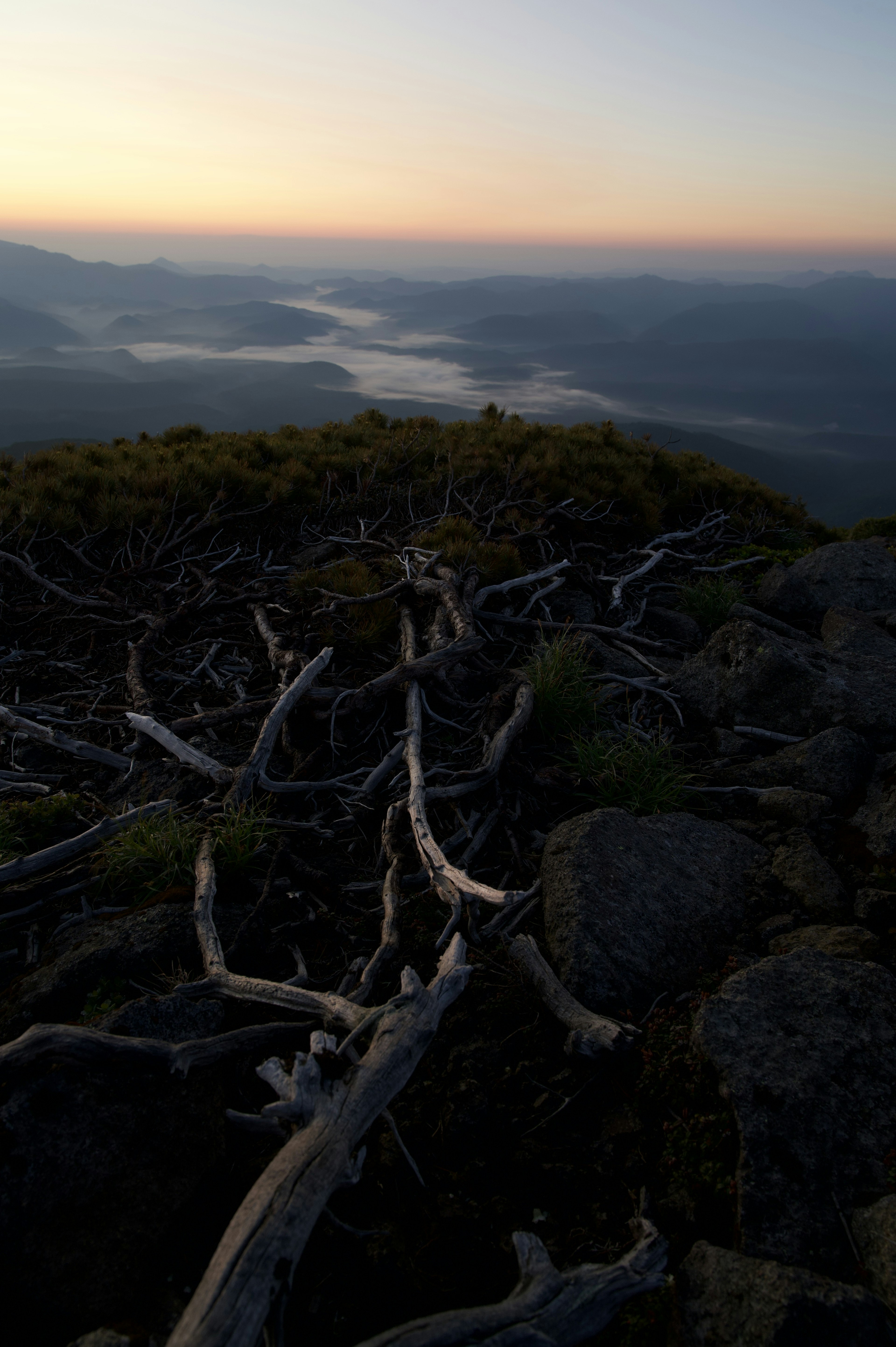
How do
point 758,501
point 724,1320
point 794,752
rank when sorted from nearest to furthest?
point 724,1320 → point 794,752 → point 758,501

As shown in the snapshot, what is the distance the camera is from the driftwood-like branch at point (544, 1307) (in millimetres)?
1763

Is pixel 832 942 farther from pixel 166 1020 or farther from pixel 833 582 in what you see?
pixel 833 582

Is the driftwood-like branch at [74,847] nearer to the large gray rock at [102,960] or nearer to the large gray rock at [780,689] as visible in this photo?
the large gray rock at [102,960]

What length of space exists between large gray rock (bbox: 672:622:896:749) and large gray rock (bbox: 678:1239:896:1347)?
397 cm

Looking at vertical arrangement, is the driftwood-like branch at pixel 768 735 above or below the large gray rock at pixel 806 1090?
above

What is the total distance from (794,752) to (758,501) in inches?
371

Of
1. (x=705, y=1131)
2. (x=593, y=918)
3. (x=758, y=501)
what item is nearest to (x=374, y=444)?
(x=758, y=501)

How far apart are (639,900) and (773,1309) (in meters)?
1.70

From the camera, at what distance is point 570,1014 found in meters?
2.90

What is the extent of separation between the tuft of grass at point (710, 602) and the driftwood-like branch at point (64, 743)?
627cm

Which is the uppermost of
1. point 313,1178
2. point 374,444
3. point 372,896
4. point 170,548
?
point 374,444

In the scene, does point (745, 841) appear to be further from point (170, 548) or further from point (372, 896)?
point (170, 548)

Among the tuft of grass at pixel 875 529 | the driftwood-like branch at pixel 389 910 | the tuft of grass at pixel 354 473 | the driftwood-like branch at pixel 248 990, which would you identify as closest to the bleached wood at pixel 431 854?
the driftwood-like branch at pixel 389 910

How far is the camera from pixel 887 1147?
7.70ft
